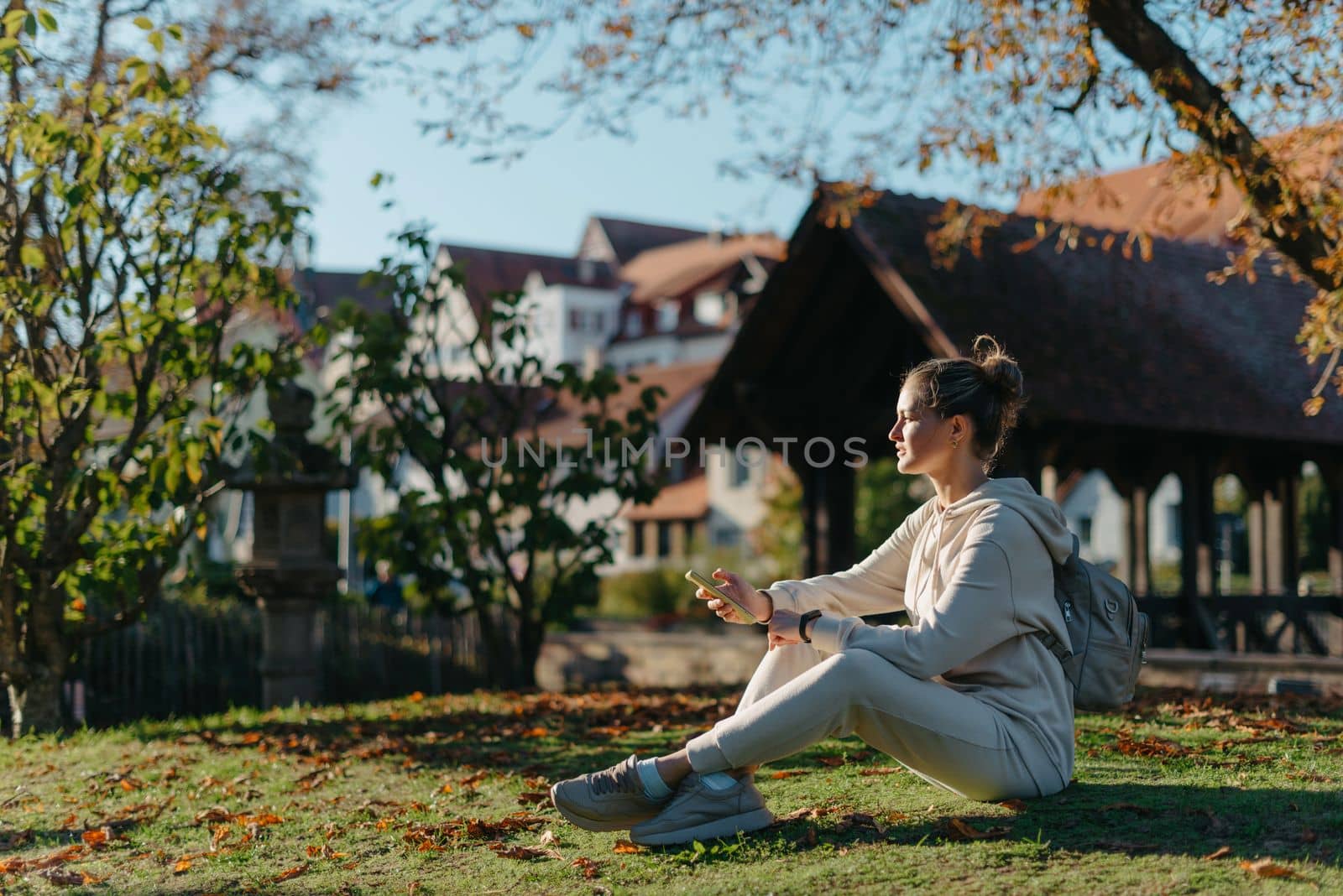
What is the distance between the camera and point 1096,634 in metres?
4.52

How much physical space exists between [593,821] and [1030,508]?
165 cm

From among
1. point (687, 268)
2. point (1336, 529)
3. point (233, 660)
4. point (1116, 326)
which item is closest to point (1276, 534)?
point (1336, 529)

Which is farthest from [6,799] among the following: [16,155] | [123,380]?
[123,380]

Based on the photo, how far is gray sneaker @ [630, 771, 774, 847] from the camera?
4477mm

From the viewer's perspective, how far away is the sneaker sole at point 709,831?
4.51 metres

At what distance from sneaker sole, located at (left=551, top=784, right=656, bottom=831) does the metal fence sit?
8578 millimetres

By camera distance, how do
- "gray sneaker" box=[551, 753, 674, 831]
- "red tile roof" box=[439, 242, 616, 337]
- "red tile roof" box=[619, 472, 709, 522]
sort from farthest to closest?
"red tile roof" box=[439, 242, 616, 337] < "red tile roof" box=[619, 472, 709, 522] < "gray sneaker" box=[551, 753, 674, 831]

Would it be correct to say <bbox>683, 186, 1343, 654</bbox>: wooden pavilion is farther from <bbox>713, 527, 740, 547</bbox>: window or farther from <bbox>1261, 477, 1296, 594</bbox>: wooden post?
<bbox>713, 527, 740, 547</bbox>: window

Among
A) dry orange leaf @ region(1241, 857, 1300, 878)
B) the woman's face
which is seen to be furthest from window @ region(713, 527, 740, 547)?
dry orange leaf @ region(1241, 857, 1300, 878)

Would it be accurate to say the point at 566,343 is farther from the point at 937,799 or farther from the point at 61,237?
the point at 937,799

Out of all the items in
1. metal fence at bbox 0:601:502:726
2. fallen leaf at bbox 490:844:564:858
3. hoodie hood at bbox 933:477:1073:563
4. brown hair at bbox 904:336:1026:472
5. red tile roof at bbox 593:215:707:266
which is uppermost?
red tile roof at bbox 593:215:707:266

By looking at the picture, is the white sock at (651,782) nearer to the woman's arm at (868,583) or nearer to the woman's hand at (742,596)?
the woman's hand at (742,596)

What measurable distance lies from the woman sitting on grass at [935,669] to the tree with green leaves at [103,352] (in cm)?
583

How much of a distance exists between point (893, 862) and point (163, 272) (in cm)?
731
